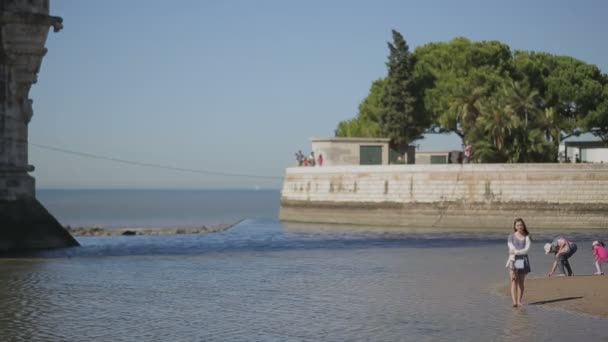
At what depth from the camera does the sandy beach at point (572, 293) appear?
1808 centimetres

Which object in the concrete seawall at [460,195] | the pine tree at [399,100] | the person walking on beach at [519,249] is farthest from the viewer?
the pine tree at [399,100]

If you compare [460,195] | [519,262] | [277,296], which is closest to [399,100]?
[460,195]

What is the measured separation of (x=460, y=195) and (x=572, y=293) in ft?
106

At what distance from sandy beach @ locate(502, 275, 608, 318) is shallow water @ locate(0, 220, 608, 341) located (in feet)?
1.61

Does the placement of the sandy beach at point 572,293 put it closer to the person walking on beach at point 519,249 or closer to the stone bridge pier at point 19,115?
the person walking on beach at point 519,249

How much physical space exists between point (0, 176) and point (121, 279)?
941 cm

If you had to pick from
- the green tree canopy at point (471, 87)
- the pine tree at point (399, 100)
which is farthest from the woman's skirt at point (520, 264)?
the pine tree at point (399, 100)

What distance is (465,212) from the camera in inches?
2021

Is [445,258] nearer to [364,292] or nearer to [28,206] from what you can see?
[364,292]

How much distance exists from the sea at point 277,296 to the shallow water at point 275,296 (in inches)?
1.2

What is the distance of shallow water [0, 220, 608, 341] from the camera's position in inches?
637

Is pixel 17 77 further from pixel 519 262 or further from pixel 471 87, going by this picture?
pixel 471 87

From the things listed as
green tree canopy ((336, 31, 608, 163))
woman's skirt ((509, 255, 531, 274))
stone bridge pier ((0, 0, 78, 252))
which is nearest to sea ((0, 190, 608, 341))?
woman's skirt ((509, 255, 531, 274))

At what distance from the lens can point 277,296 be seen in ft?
68.5
